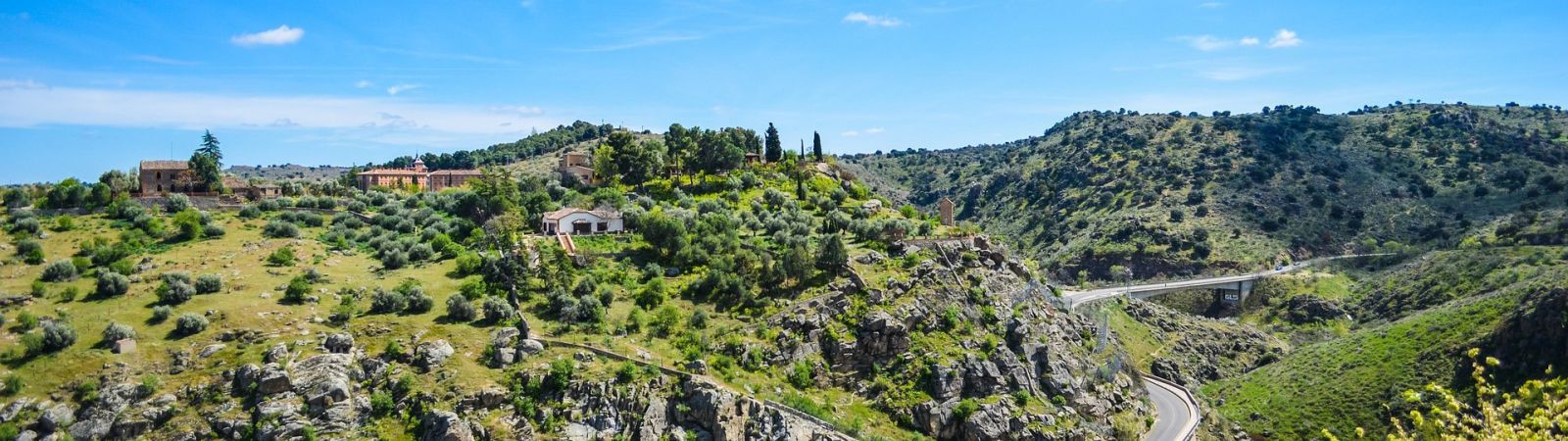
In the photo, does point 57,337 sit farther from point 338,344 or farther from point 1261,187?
point 1261,187

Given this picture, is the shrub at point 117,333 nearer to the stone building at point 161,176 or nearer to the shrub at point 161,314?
the shrub at point 161,314

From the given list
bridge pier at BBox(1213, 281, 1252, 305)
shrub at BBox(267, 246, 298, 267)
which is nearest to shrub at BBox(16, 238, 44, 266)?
shrub at BBox(267, 246, 298, 267)

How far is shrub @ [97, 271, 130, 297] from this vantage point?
55219 mm

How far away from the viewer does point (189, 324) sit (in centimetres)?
5075

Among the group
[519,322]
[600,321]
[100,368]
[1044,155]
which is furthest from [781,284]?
[1044,155]

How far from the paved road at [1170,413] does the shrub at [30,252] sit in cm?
7380

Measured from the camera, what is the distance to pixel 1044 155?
610ft

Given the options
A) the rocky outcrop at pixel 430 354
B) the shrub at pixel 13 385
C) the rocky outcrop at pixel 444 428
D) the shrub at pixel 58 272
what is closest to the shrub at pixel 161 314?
the shrub at pixel 13 385

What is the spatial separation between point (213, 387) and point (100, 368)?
5.88 metres

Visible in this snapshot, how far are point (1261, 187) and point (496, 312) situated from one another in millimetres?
122919

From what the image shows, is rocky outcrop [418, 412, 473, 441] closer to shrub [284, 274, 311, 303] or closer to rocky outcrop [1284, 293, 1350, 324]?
shrub [284, 274, 311, 303]

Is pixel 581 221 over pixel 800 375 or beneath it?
over

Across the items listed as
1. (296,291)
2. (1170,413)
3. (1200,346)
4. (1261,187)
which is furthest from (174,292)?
(1261,187)

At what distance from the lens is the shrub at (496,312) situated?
2180 inches
